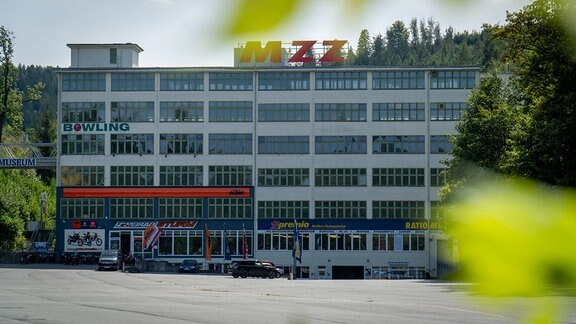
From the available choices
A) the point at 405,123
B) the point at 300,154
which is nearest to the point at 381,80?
the point at 405,123

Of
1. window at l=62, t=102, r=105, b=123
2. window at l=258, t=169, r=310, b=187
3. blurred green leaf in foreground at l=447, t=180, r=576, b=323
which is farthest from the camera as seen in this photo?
window at l=258, t=169, r=310, b=187

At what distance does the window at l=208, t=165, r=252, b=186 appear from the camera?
68312 mm

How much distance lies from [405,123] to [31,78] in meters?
66.4

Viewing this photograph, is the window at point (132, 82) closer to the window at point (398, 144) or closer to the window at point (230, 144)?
the window at point (230, 144)

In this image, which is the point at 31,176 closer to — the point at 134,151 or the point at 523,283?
the point at 134,151

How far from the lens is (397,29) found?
147 centimetres

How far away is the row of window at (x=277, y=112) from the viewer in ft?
217

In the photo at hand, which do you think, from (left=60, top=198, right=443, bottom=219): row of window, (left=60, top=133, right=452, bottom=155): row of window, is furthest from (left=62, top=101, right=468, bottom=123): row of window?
(left=60, top=198, right=443, bottom=219): row of window

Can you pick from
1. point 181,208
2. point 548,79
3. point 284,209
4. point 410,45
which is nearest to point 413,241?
point 284,209

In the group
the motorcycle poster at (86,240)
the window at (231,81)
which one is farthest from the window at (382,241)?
the motorcycle poster at (86,240)

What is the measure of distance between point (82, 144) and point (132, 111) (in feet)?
17.8

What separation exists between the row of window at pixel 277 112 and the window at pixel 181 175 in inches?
167

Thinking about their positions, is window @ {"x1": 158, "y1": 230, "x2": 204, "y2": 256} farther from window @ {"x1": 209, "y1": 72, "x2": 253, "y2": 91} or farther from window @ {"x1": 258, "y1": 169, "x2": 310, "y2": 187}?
window @ {"x1": 209, "y1": 72, "x2": 253, "y2": 91}

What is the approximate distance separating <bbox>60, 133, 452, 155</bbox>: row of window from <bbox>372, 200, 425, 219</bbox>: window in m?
4.51
